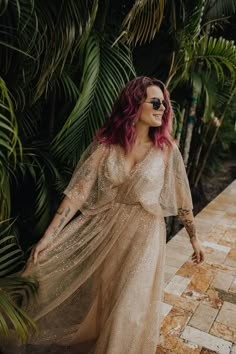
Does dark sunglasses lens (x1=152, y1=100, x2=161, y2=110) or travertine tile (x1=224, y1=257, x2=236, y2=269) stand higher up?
dark sunglasses lens (x1=152, y1=100, x2=161, y2=110)

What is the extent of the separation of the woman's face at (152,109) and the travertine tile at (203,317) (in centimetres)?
140

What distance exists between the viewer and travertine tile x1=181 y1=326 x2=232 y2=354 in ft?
6.69

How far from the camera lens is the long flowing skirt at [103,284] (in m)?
1.55

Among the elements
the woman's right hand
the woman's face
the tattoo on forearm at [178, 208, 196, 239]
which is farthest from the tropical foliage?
the tattoo on forearm at [178, 208, 196, 239]

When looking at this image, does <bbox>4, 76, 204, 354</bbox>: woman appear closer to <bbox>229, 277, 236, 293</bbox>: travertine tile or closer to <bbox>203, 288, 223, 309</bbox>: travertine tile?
<bbox>203, 288, 223, 309</bbox>: travertine tile

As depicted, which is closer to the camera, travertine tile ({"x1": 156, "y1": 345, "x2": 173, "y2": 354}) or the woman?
the woman

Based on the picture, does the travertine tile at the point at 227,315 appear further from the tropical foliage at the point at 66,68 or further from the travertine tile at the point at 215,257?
the tropical foliage at the point at 66,68

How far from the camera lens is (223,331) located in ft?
7.21

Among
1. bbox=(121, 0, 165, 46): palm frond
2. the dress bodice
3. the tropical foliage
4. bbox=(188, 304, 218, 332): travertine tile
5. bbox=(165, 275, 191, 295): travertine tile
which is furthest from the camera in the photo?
bbox=(165, 275, 191, 295): travertine tile

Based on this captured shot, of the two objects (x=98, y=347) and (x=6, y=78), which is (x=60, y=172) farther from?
(x=98, y=347)

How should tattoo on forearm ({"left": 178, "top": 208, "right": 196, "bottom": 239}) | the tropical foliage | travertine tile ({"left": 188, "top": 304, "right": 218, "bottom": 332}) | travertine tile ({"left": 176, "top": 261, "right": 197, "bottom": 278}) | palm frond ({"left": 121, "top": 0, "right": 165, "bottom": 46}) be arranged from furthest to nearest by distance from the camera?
travertine tile ({"left": 176, "top": 261, "right": 197, "bottom": 278})
travertine tile ({"left": 188, "top": 304, "right": 218, "bottom": 332})
palm frond ({"left": 121, "top": 0, "right": 165, "bottom": 46})
the tropical foliage
tattoo on forearm ({"left": 178, "top": 208, "right": 196, "bottom": 239})

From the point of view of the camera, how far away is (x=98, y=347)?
5.28 ft

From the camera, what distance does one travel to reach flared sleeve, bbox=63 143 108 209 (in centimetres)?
162

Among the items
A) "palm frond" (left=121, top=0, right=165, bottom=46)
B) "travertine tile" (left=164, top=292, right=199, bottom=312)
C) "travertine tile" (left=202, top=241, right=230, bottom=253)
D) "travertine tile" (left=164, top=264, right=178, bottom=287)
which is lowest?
"travertine tile" (left=202, top=241, right=230, bottom=253)
